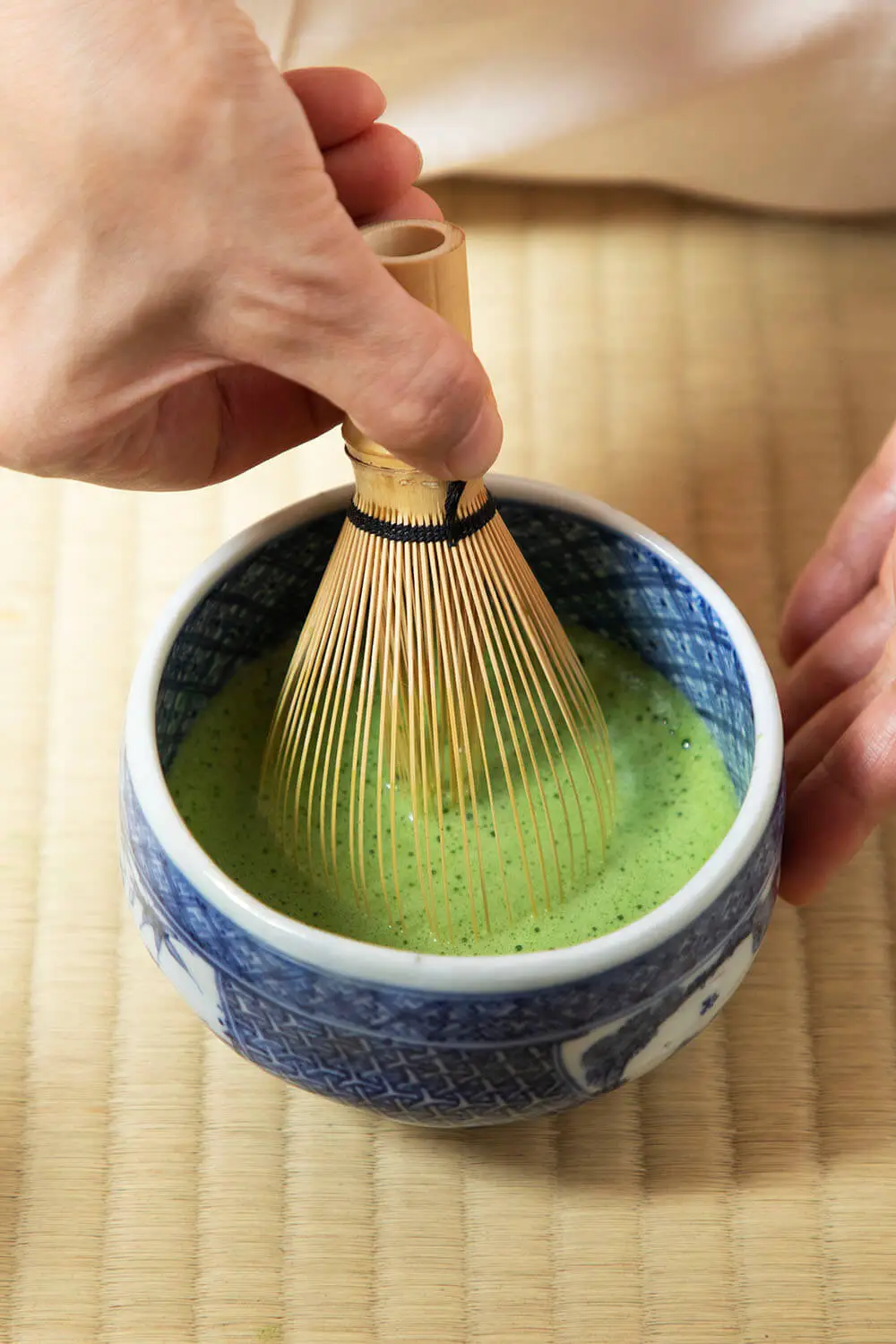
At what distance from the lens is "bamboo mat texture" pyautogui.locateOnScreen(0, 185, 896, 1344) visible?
19.9 inches

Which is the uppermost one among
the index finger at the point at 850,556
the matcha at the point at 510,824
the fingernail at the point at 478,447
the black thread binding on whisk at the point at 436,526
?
the fingernail at the point at 478,447

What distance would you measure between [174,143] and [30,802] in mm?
339

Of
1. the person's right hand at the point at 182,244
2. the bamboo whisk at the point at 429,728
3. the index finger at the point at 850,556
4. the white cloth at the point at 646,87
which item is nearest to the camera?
the person's right hand at the point at 182,244

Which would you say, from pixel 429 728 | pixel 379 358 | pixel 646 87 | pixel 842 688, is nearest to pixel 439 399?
pixel 379 358

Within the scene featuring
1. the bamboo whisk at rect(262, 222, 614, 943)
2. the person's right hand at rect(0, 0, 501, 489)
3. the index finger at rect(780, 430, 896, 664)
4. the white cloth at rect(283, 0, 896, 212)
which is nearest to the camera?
the person's right hand at rect(0, 0, 501, 489)

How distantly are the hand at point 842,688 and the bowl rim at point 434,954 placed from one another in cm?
8

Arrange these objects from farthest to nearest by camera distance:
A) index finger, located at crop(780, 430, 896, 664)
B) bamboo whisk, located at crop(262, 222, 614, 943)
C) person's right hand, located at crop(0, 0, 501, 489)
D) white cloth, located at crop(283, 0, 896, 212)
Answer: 1. white cloth, located at crop(283, 0, 896, 212)
2. index finger, located at crop(780, 430, 896, 664)
3. bamboo whisk, located at crop(262, 222, 614, 943)
4. person's right hand, located at crop(0, 0, 501, 489)

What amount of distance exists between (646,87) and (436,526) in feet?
1.45

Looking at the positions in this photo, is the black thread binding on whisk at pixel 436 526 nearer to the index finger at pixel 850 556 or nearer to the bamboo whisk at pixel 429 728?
the bamboo whisk at pixel 429 728

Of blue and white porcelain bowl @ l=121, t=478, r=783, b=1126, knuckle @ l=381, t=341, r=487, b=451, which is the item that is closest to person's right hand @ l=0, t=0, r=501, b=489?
knuckle @ l=381, t=341, r=487, b=451

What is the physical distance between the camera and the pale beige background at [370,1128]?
19.9 inches

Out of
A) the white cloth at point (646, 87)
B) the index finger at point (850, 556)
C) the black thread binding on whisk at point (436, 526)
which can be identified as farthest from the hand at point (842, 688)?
the white cloth at point (646, 87)

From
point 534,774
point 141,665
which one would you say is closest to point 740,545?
point 534,774

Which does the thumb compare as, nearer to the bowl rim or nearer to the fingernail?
the fingernail
